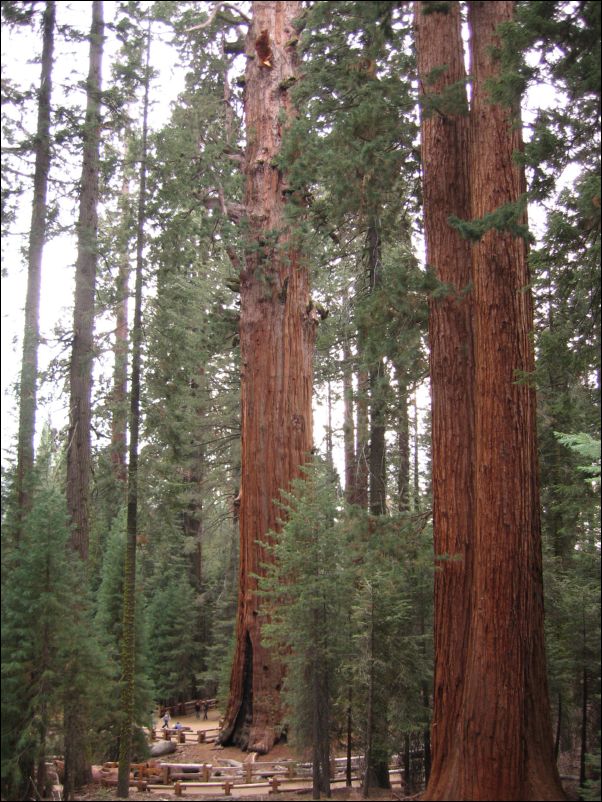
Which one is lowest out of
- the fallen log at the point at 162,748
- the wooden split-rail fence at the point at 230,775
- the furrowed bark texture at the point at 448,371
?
the fallen log at the point at 162,748

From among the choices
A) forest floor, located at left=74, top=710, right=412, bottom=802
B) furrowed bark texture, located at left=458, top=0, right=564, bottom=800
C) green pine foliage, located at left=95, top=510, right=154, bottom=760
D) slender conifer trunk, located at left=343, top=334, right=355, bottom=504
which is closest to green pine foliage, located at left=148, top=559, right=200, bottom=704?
slender conifer trunk, located at left=343, top=334, right=355, bottom=504

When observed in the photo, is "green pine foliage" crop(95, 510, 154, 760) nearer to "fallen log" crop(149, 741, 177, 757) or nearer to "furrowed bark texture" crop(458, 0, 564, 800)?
"fallen log" crop(149, 741, 177, 757)

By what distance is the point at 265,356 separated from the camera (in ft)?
45.5

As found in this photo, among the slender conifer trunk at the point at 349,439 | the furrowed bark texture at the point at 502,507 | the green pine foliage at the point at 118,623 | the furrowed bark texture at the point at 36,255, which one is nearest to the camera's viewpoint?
the furrowed bark texture at the point at 502,507

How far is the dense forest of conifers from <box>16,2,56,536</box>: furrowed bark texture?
0.04 meters

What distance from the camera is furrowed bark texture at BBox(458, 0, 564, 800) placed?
6883 millimetres

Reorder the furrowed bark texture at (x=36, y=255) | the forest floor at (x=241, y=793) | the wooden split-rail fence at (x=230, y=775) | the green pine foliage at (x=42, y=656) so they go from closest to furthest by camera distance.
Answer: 1. the green pine foliage at (x=42, y=656)
2. the forest floor at (x=241, y=793)
3. the furrowed bark texture at (x=36, y=255)
4. the wooden split-rail fence at (x=230, y=775)

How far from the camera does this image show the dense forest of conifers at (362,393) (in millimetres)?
7457

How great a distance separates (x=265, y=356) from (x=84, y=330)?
3142mm

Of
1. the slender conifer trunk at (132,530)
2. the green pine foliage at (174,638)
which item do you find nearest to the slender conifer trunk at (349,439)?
the green pine foliage at (174,638)

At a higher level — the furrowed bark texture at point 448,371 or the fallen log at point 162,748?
the furrowed bark texture at point 448,371

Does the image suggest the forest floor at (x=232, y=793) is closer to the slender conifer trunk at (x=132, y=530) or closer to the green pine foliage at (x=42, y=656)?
the slender conifer trunk at (x=132, y=530)

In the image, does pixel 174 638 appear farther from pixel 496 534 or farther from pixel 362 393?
pixel 496 534

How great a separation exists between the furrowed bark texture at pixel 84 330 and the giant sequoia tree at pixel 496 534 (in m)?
6.33
